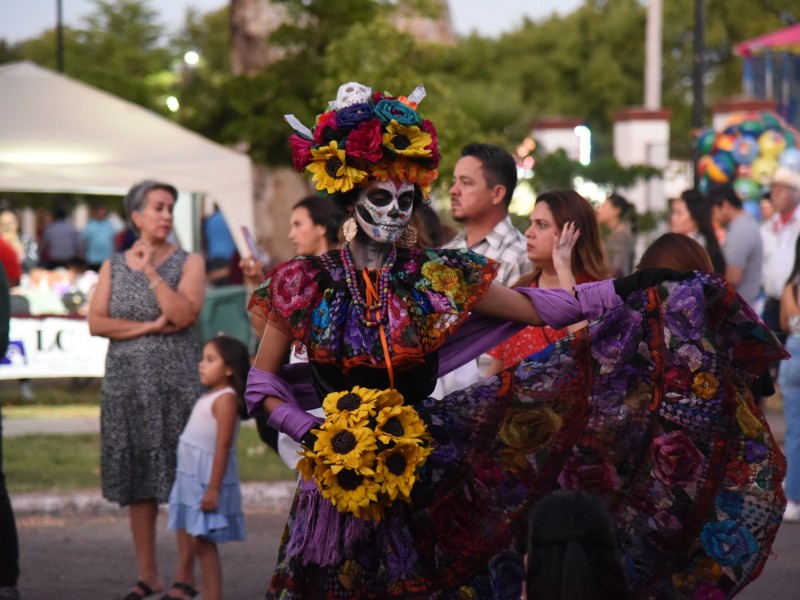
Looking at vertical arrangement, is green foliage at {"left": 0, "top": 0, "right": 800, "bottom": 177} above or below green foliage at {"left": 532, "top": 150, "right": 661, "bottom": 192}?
above

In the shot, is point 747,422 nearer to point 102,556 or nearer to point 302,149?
point 302,149

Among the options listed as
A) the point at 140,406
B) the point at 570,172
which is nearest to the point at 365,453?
the point at 140,406

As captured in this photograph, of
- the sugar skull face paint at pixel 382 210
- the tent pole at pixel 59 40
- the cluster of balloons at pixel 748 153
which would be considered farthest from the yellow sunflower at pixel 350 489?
the tent pole at pixel 59 40

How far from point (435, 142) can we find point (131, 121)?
11924 mm

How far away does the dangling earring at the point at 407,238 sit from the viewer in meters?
4.77

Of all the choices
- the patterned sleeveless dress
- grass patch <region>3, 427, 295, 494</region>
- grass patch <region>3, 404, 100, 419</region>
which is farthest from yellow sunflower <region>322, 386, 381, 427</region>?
grass patch <region>3, 404, 100, 419</region>

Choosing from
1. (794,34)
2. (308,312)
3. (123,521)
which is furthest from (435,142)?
(794,34)

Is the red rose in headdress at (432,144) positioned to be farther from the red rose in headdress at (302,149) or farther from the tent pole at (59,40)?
the tent pole at (59,40)

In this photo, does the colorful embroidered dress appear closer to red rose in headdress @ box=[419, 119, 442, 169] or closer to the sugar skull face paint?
the sugar skull face paint

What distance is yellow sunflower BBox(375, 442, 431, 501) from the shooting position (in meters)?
4.22

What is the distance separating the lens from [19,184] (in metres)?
15.3

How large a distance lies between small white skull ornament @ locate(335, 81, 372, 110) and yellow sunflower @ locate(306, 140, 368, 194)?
156 mm

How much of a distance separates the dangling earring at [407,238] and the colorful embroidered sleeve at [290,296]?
30 cm

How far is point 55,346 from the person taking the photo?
47.0ft
